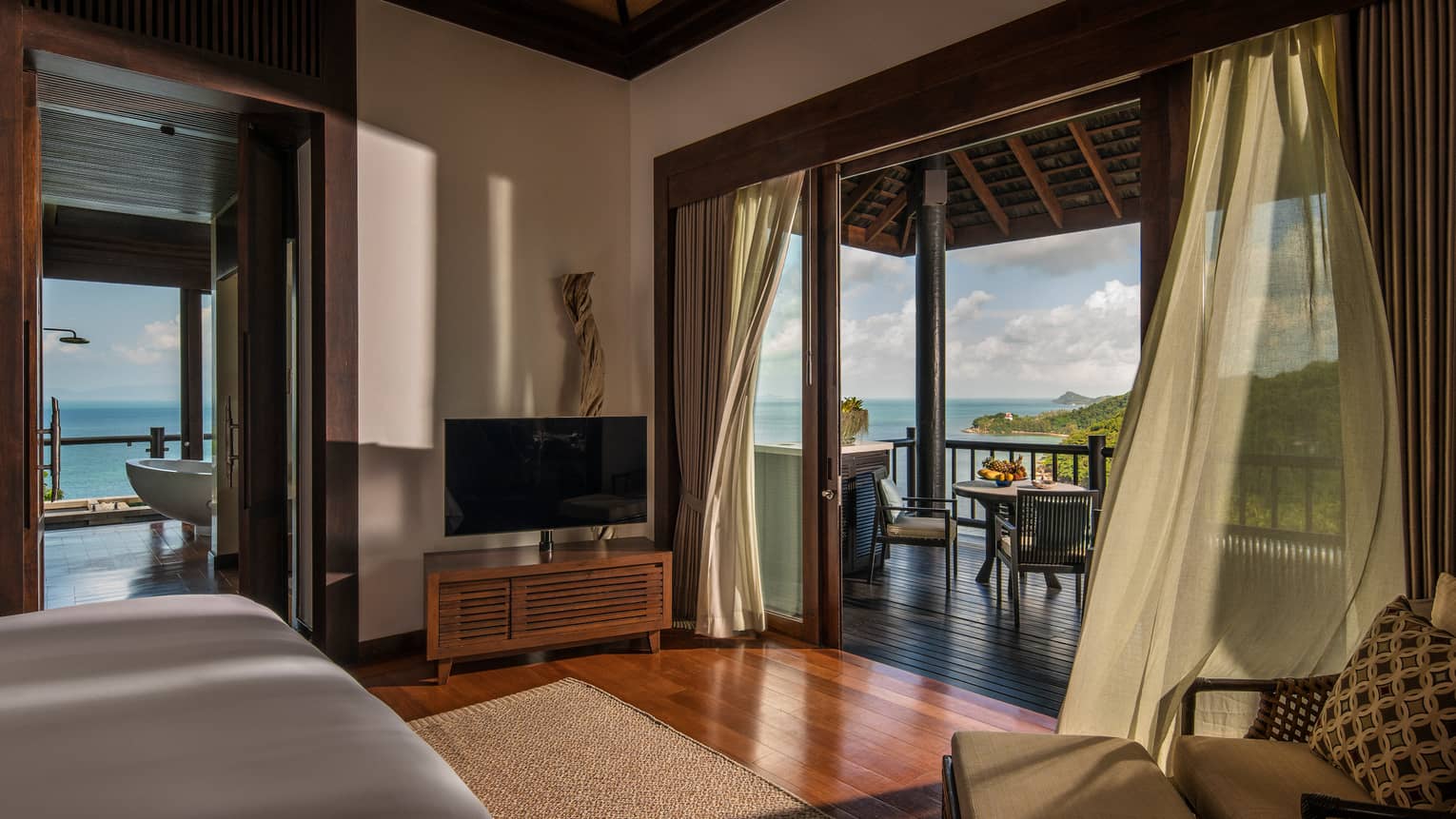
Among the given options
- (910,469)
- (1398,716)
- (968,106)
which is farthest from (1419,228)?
(910,469)

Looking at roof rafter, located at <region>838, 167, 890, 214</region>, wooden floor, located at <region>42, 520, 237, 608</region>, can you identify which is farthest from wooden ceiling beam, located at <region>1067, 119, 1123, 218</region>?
wooden floor, located at <region>42, 520, 237, 608</region>

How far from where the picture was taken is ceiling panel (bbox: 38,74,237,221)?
11.7 ft

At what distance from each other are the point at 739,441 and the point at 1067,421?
5.44 metres

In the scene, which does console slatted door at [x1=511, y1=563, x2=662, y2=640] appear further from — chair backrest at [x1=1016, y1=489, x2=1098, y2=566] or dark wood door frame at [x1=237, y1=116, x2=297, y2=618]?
chair backrest at [x1=1016, y1=489, x2=1098, y2=566]

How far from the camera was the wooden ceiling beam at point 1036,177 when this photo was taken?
19.6 ft

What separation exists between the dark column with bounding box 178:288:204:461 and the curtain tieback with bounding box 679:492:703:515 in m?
6.00

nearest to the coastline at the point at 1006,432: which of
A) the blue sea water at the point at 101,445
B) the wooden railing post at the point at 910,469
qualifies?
the wooden railing post at the point at 910,469

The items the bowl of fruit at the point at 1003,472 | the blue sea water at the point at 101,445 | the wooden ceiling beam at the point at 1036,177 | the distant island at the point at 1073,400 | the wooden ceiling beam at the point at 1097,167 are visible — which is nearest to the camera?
the bowl of fruit at the point at 1003,472

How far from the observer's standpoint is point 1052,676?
356cm

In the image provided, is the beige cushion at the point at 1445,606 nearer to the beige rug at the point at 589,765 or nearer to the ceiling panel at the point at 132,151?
the beige rug at the point at 589,765

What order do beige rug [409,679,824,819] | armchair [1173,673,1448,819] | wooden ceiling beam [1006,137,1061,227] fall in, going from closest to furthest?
armchair [1173,673,1448,819], beige rug [409,679,824,819], wooden ceiling beam [1006,137,1061,227]

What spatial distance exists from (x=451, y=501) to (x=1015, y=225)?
240 inches

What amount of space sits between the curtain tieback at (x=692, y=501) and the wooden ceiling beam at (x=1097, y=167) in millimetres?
3407

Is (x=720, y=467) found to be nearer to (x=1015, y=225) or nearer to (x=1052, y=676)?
(x=1052, y=676)
